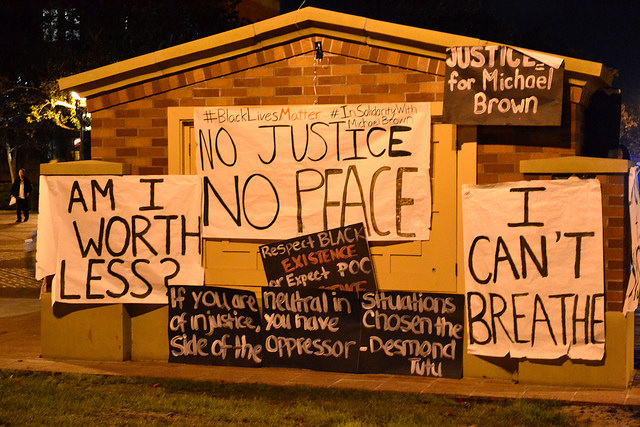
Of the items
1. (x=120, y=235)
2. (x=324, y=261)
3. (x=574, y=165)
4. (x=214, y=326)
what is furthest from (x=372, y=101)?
(x=120, y=235)

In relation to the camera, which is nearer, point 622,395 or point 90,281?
point 622,395

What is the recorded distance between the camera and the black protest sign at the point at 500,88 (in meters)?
8.11

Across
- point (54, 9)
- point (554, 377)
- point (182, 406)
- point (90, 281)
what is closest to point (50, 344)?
point (90, 281)

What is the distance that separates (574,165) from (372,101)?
1.95 meters

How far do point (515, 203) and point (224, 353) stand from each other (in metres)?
3.09

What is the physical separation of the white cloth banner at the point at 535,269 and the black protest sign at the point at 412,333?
0.21 meters

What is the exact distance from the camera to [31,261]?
18.9 meters

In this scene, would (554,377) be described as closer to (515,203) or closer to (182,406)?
(515,203)

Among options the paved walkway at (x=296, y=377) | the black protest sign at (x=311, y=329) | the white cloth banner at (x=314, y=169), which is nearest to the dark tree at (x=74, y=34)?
the paved walkway at (x=296, y=377)

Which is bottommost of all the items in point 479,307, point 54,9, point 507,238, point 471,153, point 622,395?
point 622,395

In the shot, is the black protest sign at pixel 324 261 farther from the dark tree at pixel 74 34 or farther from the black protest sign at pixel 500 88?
the dark tree at pixel 74 34

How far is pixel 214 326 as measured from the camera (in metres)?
8.97

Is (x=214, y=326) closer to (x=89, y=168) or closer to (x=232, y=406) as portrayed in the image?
(x=232, y=406)

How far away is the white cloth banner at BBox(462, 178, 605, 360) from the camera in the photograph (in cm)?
787
